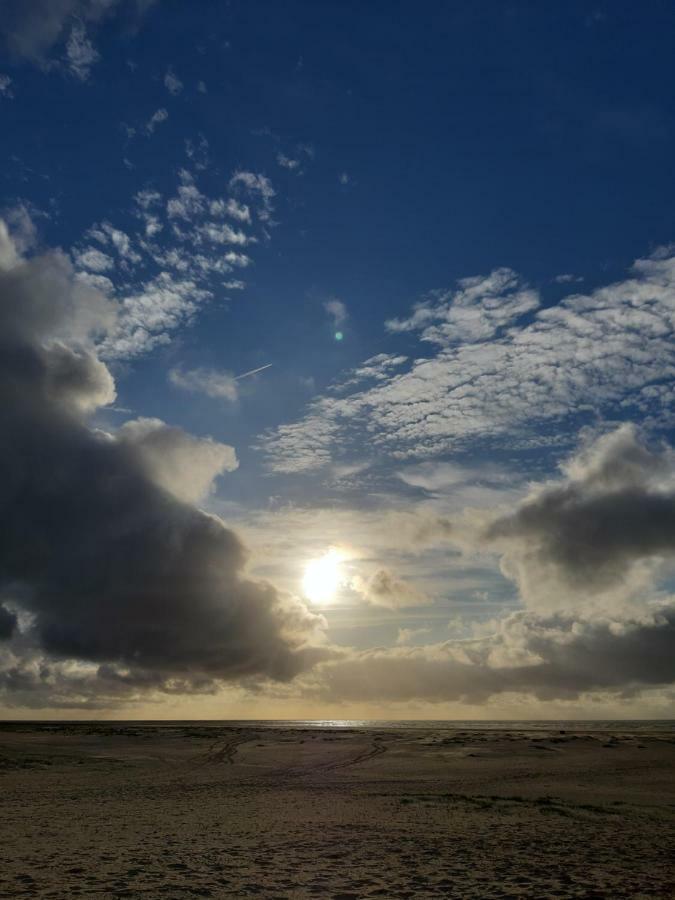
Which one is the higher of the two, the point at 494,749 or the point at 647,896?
the point at 647,896

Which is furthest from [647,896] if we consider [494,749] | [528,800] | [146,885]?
[494,749]

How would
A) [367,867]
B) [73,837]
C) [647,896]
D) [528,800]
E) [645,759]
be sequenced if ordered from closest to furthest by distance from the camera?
1. [647,896]
2. [367,867]
3. [73,837]
4. [528,800]
5. [645,759]

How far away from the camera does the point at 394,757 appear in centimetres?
5634

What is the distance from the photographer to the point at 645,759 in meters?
54.9

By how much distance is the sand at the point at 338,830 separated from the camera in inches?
658

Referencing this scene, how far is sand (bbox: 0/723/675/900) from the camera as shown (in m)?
16.7

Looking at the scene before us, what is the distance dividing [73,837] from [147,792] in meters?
14.1

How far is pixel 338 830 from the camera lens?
24.1 meters

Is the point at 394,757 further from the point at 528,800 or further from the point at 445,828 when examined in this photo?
the point at 445,828

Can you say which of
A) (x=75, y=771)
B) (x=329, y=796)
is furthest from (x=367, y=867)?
(x=75, y=771)

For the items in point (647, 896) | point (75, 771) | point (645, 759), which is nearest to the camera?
point (647, 896)

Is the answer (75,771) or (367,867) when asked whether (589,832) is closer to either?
(367,867)

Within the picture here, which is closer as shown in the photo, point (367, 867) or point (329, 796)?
point (367, 867)

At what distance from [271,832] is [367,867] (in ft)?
21.5
